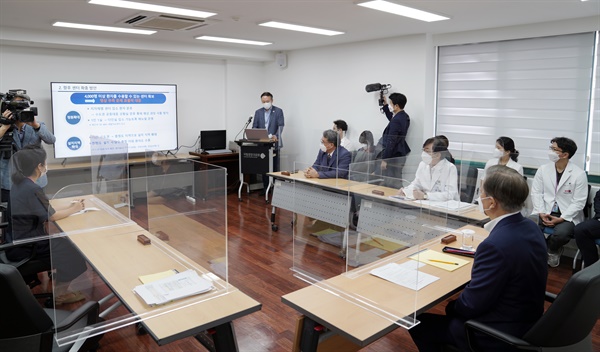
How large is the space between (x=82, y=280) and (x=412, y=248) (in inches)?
68.1

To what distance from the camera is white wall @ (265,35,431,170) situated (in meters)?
6.16

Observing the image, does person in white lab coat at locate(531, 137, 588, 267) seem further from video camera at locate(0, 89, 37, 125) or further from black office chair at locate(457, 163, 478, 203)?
video camera at locate(0, 89, 37, 125)

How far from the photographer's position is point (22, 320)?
6.14ft

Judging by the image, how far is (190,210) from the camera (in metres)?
2.47

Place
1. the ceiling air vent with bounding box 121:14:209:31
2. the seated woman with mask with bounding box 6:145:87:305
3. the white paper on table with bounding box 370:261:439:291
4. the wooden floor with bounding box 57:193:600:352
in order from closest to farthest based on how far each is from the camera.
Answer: the white paper on table with bounding box 370:261:439:291, the wooden floor with bounding box 57:193:600:352, the seated woman with mask with bounding box 6:145:87:305, the ceiling air vent with bounding box 121:14:209:31

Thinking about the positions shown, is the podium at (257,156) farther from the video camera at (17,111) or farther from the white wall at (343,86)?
the video camera at (17,111)

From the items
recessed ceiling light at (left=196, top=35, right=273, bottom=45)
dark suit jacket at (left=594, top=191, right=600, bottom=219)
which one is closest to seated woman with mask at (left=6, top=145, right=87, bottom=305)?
recessed ceiling light at (left=196, top=35, right=273, bottom=45)

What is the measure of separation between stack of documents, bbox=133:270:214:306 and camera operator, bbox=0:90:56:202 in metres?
1.99

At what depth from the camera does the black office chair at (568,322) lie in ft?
5.62

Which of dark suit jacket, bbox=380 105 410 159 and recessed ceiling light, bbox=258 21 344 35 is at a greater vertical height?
recessed ceiling light, bbox=258 21 344 35

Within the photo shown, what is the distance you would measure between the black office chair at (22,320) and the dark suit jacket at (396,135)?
4.80m

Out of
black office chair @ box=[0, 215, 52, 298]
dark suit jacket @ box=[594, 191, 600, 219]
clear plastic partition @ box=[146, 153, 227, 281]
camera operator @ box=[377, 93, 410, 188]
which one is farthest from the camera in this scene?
camera operator @ box=[377, 93, 410, 188]

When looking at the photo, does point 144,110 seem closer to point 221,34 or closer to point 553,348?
point 221,34

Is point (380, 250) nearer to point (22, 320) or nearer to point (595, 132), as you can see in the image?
point (22, 320)
